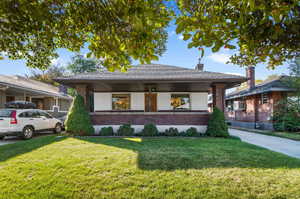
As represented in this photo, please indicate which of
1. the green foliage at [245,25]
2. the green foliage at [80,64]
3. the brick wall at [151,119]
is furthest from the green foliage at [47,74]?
the green foliage at [245,25]

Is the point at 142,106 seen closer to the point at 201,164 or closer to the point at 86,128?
the point at 86,128

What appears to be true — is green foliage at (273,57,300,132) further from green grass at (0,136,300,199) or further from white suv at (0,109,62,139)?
white suv at (0,109,62,139)

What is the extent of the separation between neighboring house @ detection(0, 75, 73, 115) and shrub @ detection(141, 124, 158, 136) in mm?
10431

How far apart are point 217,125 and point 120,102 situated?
7.14 m

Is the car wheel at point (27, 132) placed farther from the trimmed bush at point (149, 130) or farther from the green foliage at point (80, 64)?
the green foliage at point (80, 64)

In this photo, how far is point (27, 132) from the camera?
8047 millimetres

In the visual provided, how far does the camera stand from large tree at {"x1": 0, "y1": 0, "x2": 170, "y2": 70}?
2096 millimetres

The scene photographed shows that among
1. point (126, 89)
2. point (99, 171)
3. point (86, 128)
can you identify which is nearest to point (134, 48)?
point (99, 171)

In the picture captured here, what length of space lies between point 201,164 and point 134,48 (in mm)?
3475

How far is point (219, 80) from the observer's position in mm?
8453

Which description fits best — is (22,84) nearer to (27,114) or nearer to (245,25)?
(27,114)

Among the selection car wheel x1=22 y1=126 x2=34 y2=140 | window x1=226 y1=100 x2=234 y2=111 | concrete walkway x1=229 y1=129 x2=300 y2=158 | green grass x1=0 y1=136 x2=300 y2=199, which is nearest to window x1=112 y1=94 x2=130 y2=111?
car wheel x1=22 y1=126 x2=34 y2=140

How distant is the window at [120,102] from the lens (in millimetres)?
11703

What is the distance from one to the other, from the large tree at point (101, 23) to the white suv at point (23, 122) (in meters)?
5.97
